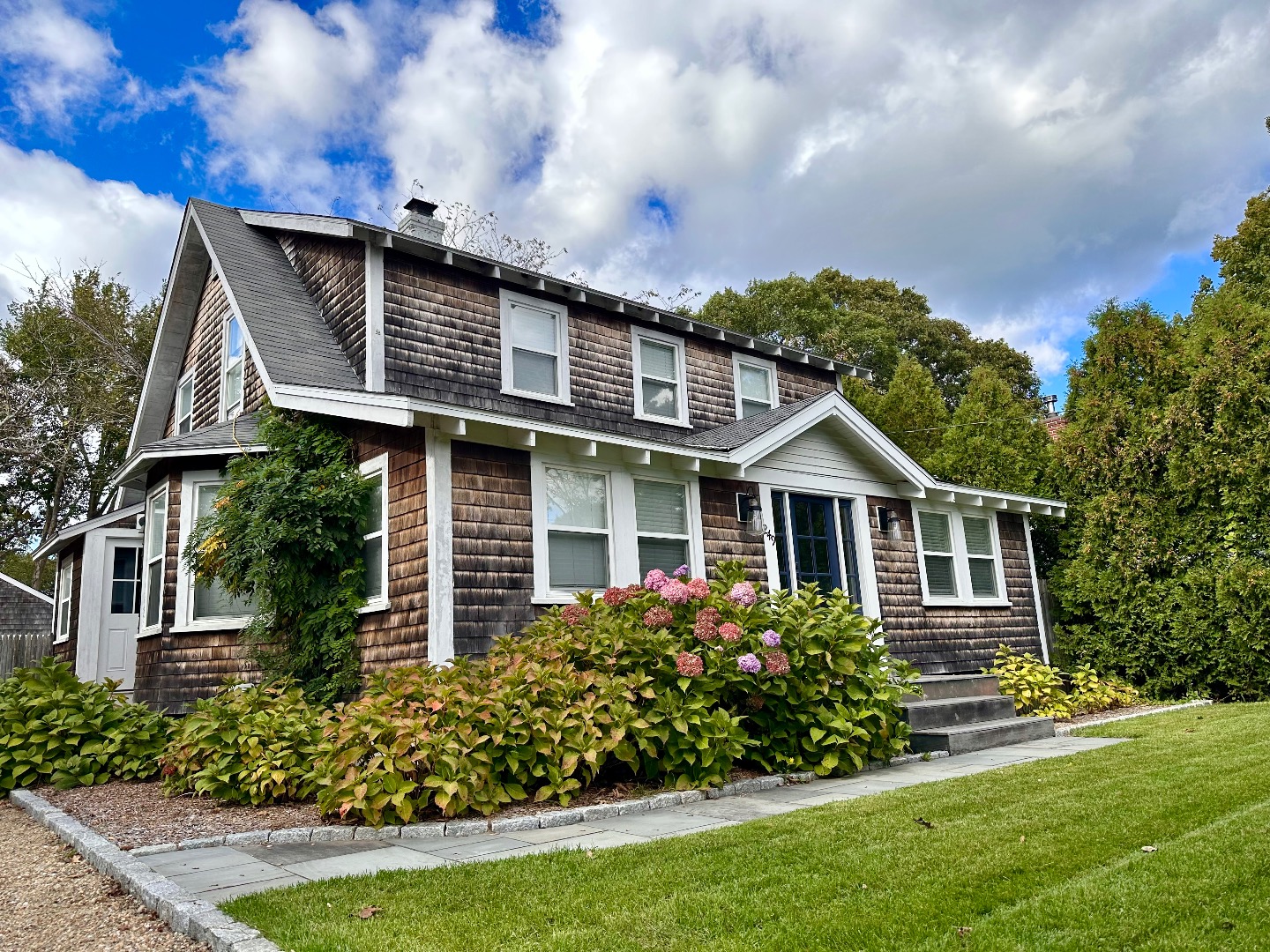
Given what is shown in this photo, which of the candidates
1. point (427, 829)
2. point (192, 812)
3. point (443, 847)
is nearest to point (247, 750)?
point (192, 812)

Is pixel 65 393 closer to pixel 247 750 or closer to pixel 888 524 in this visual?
pixel 247 750

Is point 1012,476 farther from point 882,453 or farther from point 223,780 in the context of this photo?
point 223,780

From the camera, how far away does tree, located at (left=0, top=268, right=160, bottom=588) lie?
2480 cm

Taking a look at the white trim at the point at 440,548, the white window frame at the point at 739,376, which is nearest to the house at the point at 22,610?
the white trim at the point at 440,548

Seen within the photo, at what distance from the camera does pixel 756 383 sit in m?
14.6

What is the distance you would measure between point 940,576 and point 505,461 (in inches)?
275

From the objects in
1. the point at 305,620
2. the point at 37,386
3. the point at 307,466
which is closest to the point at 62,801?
the point at 305,620

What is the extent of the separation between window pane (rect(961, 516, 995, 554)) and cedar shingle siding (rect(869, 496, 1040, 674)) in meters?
0.26

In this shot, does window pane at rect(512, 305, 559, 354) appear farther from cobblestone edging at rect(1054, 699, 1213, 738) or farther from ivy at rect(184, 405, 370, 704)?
cobblestone edging at rect(1054, 699, 1213, 738)

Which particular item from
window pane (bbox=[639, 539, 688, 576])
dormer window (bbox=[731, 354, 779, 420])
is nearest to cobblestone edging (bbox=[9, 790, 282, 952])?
window pane (bbox=[639, 539, 688, 576])

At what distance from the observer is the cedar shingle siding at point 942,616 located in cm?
1192

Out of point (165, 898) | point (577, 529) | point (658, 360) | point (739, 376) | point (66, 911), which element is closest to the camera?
point (165, 898)

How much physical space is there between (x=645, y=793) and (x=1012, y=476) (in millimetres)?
10759

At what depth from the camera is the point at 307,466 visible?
984 cm
